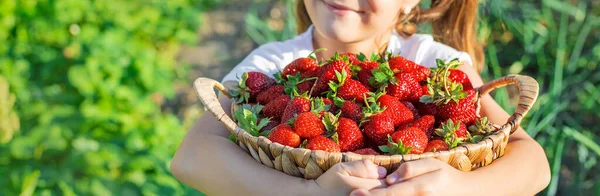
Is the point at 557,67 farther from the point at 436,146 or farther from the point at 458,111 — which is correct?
the point at 436,146

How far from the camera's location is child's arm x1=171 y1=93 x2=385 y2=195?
4.23ft

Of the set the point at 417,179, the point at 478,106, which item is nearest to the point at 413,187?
the point at 417,179

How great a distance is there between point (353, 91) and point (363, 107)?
1.9 inches

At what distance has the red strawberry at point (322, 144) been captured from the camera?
1336mm

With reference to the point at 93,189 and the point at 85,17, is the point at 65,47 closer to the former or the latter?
the point at 85,17

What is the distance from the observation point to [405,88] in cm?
152

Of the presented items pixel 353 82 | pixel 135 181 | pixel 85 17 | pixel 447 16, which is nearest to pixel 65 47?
pixel 85 17

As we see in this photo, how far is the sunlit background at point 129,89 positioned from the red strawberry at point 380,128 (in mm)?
1273

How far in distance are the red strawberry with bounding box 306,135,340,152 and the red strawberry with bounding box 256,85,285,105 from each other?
248 mm

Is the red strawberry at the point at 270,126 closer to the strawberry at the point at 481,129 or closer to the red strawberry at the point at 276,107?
the red strawberry at the point at 276,107

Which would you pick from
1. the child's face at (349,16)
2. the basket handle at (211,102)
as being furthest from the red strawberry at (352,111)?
the child's face at (349,16)

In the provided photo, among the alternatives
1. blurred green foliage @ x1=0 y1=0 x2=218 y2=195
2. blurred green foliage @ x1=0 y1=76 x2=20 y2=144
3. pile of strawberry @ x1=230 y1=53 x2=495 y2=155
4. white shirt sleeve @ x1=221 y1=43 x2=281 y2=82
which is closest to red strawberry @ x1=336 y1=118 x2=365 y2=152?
pile of strawberry @ x1=230 y1=53 x2=495 y2=155

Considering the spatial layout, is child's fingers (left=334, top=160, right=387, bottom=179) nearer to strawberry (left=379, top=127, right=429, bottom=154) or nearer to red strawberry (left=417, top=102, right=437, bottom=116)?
strawberry (left=379, top=127, right=429, bottom=154)

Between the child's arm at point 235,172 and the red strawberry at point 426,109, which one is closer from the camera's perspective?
the child's arm at point 235,172
